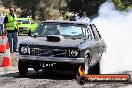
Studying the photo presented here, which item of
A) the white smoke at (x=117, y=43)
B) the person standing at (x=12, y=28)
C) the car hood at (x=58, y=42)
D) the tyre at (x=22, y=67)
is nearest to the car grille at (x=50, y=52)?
the car hood at (x=58, y=42)

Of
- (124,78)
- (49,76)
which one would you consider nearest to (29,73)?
(49,76)

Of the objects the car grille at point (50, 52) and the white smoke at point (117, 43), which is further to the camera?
the white smoke at point (117, 43)

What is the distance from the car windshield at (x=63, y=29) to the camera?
503 inches

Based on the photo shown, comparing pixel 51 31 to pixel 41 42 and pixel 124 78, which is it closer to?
pixel 41 42

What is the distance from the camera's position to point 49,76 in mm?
12422

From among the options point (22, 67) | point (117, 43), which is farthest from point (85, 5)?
point (22, 67)

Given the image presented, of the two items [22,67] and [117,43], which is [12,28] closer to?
[117,43]

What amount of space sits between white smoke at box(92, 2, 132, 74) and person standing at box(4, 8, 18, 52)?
3437 mm

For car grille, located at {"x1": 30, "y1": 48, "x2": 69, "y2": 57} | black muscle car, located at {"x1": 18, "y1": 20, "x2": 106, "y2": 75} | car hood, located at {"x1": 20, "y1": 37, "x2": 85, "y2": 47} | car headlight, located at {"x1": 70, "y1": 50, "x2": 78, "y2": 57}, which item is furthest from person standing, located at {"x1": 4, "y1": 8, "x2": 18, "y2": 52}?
car headlight, located at {"x1": 70, "y1": 50, "x2": 78, "y2": 57}

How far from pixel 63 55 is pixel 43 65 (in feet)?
1.94

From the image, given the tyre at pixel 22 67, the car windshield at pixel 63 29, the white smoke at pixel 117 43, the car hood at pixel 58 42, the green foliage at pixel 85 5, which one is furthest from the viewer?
the green foliage at pixel 85 5

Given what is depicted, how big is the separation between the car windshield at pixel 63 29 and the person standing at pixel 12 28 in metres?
6.35

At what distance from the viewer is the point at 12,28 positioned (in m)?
19.7

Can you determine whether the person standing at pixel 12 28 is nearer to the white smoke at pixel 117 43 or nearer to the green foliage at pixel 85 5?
the white smoke at pixel 117 43
